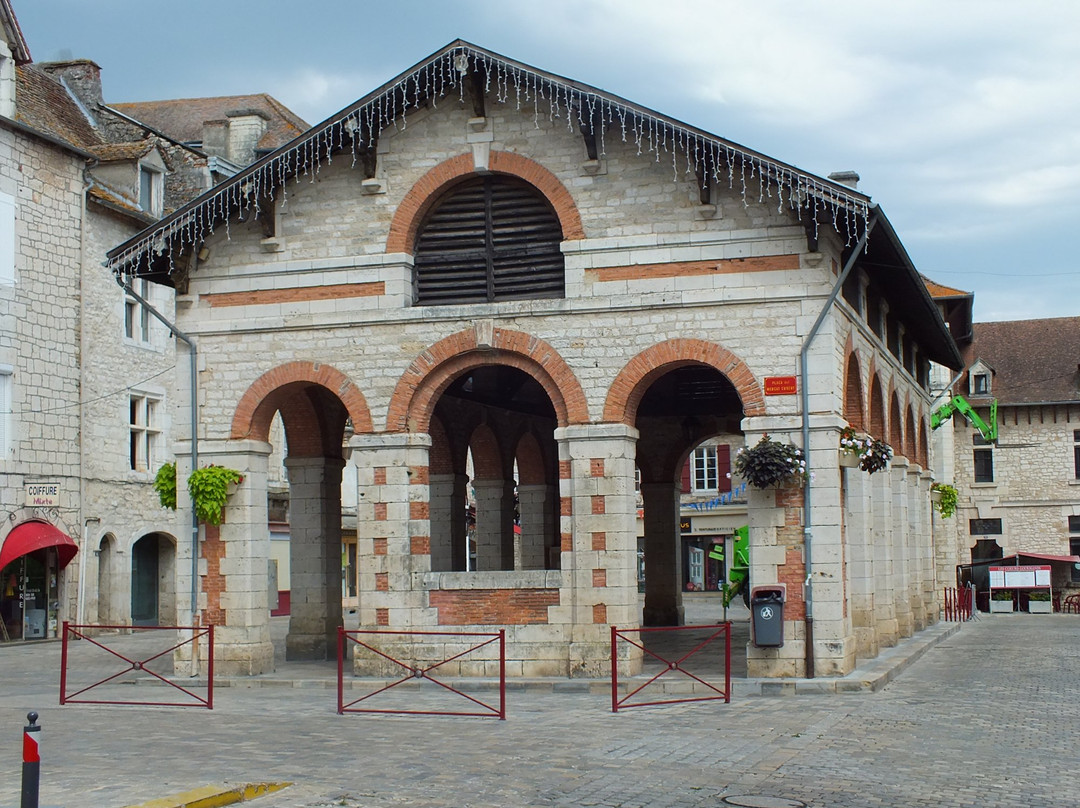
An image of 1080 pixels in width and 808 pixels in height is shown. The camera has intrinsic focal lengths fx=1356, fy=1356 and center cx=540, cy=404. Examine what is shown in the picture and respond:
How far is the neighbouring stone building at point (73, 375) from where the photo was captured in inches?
974

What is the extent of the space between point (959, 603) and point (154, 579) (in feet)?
61.4

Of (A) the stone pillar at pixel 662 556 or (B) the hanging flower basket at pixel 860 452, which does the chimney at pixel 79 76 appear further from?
(B) the hanging flower basket at pixel 860 452

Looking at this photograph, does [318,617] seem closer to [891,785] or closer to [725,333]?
[725,333]

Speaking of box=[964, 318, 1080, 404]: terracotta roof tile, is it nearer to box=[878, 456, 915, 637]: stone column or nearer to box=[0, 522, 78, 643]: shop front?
box=[878, 456, 915, 637]: stone column

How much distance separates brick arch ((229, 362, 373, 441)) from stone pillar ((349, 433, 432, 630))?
1.36ft

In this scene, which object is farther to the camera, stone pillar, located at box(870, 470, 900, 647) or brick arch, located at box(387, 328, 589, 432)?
stone pillar, located at box(870, 470, 900, 647)

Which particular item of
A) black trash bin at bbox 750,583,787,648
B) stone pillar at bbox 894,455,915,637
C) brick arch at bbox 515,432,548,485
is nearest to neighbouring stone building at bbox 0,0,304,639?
brick arch at bbox 515,432,548,485

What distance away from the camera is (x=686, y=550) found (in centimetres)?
5147

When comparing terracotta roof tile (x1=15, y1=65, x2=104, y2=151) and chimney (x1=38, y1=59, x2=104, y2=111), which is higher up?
chimney (x1=38, y1=59, x2=104, y2=111)

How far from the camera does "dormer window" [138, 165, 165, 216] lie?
1157 inches

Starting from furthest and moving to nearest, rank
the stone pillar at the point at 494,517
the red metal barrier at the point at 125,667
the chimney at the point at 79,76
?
the chimney at the point at 79,76, the stone pillar at the point at 494,517, the red metal barrier at the point at 125,667

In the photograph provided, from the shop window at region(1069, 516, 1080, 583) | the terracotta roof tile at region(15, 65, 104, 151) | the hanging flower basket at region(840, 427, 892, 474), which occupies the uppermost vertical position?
the terracotta roof tile at region(15, 65, 104, 151)

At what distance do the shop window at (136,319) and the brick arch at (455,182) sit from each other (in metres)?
13.3

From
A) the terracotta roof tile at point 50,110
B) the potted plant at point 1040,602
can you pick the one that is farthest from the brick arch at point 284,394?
the potted plant at point 1040,602
